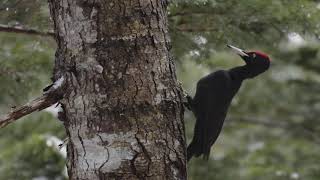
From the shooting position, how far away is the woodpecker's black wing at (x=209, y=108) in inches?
188

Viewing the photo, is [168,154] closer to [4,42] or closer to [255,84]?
[4,42]

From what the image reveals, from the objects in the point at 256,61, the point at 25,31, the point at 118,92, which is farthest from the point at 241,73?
the point at 118,92

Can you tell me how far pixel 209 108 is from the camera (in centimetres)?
486

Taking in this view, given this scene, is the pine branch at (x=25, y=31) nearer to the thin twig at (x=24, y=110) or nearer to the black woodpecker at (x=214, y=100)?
the black woodpecker at (x=214, y=100)

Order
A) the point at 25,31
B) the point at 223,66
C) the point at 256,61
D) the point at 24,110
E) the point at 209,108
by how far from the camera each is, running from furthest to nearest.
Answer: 1. the point at 223,66
2. the point at 256,61
3. the point at 209,108
4. the point at 25,31
5. the point at 24,110

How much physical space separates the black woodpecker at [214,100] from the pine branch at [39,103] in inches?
70.1

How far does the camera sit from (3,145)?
6594 millimetres

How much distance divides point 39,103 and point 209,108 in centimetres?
200

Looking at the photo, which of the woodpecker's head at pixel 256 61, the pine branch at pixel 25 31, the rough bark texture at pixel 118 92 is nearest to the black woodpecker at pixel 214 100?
the woodpecker's head at pixel 256 61

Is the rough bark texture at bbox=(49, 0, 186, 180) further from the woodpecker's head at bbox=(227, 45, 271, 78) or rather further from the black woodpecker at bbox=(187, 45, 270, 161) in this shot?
the woodpecker's head at bbox=(227, 45, 271, 78)

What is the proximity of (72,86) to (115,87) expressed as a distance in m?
0.20

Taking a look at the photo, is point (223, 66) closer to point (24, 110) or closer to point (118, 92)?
point (118, 92)

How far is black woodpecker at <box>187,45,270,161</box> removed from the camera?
478 centimetres

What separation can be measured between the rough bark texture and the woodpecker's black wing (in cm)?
156
